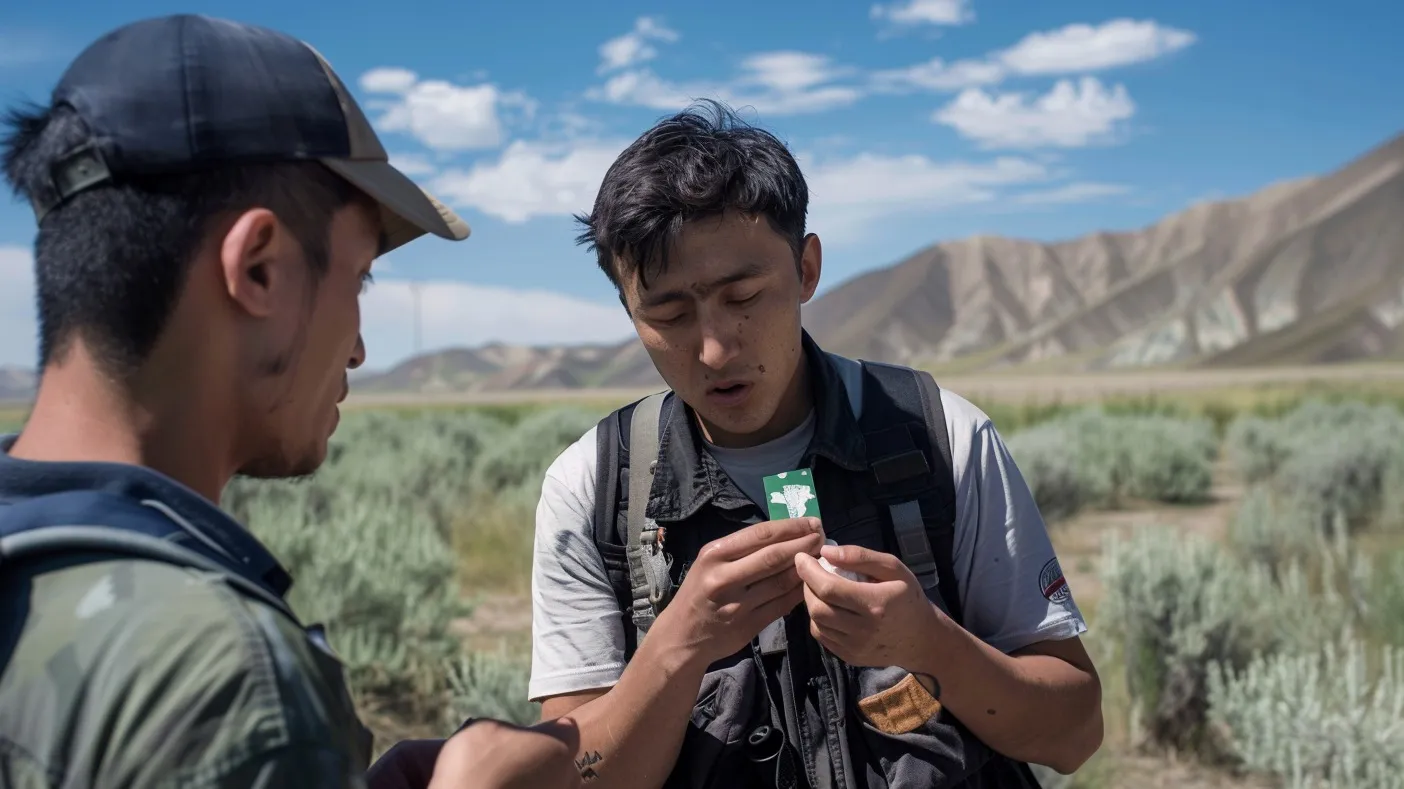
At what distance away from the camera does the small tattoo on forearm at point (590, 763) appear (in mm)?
2279

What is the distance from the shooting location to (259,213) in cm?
129

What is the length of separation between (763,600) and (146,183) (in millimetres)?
1335

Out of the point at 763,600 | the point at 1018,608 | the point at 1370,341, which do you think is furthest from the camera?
the point at 1370,341

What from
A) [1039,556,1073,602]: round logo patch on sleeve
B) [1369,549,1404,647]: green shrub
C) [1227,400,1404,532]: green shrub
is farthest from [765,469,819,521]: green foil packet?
[1227,400,1404,532]: green shrub

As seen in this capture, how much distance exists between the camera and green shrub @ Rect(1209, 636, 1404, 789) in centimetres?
484

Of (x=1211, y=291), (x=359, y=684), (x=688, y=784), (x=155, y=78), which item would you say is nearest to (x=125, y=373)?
(x=155, y=78)

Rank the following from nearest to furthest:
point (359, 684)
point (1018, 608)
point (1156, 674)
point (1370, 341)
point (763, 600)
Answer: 1. point (763, 600)
2. point (1018, 608)
3. point (1156, 674)
4. point (359, 684)
5. point (1370, 341)

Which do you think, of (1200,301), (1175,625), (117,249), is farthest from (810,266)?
(1200,301)

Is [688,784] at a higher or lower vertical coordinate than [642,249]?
lower

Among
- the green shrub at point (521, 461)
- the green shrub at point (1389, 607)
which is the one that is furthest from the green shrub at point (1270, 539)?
the green shrub at point (521, 461)

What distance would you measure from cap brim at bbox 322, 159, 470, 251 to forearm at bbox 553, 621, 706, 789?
972 millimetres

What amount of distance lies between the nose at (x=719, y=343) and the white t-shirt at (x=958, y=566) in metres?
0.25

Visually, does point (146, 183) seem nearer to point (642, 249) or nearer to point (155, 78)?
point (155, 78)

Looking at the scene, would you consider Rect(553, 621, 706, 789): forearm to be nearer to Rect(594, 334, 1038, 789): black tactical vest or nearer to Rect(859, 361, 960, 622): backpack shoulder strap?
Rect(594, 334, 1038, 789): black tactical vest
